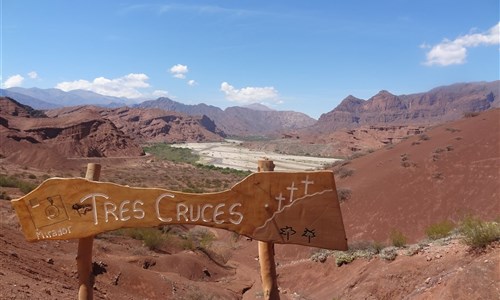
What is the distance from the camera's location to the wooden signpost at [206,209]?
3.97m

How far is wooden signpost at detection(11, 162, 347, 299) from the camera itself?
397 cm

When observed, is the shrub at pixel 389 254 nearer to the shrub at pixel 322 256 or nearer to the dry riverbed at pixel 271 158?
the shrub at pixel 322 256

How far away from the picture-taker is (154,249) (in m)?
16.8

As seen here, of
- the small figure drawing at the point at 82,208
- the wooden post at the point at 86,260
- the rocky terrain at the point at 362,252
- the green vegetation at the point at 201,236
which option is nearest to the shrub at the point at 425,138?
the rocky terrain at the point at 362,252

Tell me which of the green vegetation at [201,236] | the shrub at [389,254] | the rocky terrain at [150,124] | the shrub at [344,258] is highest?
the rocky terrain at [150,124]

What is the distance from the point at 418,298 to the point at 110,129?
83.9 meters

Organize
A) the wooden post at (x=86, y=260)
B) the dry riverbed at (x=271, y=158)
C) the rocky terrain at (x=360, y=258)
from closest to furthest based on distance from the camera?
the wooden post at (x=86, y=260)
the rocky terrain at (x=360, y=258)
the dry riverbed at (x=271, y=158)

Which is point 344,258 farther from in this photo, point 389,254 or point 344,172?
point 344,172

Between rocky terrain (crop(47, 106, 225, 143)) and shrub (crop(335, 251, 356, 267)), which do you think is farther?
rocky terrain (crop(47, 106, 225, 143))

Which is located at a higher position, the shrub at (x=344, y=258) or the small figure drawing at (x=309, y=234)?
the small figure drawing at (x=309, y=234)

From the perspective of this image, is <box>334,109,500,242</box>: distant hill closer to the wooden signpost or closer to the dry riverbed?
the wooden signpost

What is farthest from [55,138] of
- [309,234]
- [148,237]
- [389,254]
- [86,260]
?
[309,234]

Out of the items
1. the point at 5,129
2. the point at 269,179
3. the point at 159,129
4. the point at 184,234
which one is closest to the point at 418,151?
the point at 184,234

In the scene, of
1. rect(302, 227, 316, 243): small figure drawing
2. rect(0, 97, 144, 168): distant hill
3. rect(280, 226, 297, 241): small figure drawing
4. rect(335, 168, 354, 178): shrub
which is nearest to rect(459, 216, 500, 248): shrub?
rect(302, 227, 316, 243): small figure drawing
